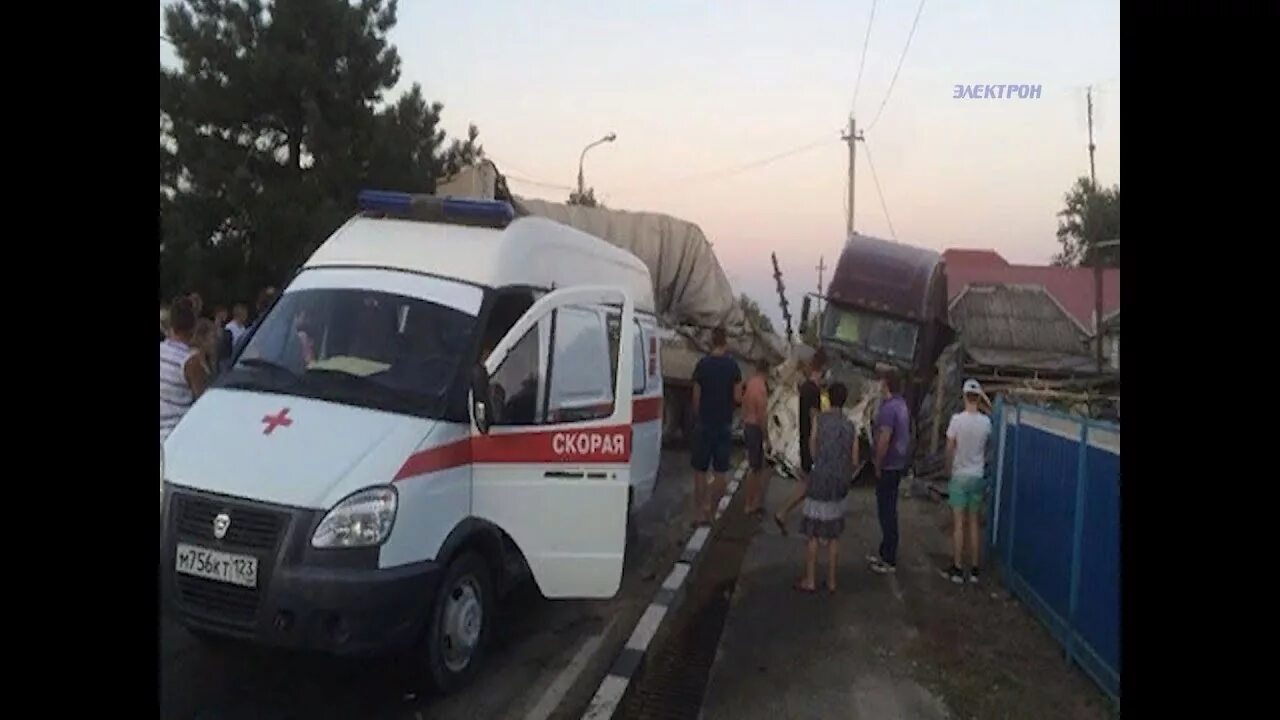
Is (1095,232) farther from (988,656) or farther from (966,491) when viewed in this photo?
(966,491)

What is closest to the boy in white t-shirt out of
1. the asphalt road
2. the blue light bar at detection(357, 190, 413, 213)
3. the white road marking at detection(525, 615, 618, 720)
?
the asphalt road

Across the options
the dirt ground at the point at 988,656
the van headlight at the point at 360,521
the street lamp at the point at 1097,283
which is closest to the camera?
the street lamp at the point at 1097,283

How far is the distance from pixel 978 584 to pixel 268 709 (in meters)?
2.81

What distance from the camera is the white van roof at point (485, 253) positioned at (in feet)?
7.59

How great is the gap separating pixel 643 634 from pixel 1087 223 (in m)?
1.81

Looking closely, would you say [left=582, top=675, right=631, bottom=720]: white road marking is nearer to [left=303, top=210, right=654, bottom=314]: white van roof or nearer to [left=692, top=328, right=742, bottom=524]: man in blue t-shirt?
[left=303, top=210, right=654, bottom=314]: white van roof

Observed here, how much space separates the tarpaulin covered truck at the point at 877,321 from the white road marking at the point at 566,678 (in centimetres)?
120

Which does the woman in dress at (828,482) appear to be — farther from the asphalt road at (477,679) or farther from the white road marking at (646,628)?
the white road marking at (646,628)

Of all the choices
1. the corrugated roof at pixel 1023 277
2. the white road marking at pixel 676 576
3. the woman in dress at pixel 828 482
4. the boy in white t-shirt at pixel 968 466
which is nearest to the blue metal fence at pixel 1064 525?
the boy in white t-shirt at pixel 968 466

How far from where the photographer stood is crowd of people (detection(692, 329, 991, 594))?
3705 mm

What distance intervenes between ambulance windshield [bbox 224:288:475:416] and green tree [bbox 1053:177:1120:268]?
1633 millimetres

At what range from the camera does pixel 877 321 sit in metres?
3.22

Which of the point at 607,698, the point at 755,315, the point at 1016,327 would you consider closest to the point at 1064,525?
the point at 1016,327
